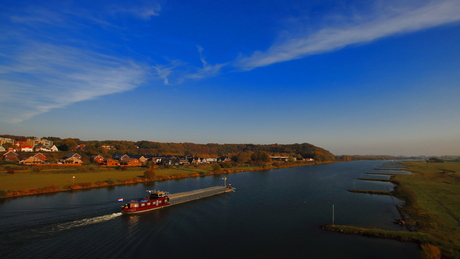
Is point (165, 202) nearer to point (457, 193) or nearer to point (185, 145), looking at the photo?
point (457, 193)

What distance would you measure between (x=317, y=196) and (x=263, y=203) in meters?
9.10

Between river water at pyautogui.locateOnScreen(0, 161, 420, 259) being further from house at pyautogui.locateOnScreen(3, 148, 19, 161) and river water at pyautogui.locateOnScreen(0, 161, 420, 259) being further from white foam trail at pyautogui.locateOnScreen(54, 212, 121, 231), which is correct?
house at pyautogui.locateOnScreen(3, 148, 19, 161)

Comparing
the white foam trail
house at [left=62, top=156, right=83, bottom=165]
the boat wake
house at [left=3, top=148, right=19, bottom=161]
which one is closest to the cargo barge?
the white foam trail

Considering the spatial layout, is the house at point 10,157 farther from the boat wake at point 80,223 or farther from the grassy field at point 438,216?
the grassy field at point 438,216

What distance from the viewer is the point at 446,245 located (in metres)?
15.2

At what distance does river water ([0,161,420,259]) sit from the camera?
15164 millimetres

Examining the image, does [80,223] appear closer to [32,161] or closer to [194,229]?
[194,229]

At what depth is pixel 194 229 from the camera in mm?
19656

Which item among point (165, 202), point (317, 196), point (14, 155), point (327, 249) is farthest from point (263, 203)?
point (14, 155)

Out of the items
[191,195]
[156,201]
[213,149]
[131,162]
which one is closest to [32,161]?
[131,162]

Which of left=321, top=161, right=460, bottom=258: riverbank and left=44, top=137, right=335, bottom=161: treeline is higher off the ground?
left=44, top=137, right=335, bottom=161: treeline

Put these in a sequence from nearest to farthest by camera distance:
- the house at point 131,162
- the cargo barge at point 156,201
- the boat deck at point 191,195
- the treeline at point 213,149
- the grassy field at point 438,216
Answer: the grassy field at point 438,216, the cargo barge at point 156,201, the boat deck at point 191,195, the house at point 131,162, the treeline at point 213,149

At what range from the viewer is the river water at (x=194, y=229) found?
15.2 m

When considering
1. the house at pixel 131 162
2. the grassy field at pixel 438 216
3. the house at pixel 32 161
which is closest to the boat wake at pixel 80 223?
the grassy field at pixel 438 216
